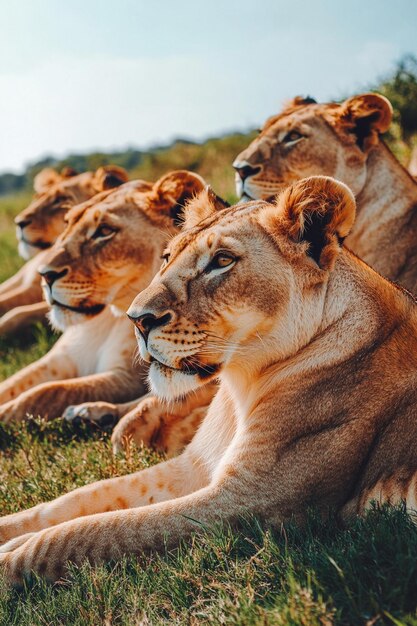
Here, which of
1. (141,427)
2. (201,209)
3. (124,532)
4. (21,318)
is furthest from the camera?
(21,318)

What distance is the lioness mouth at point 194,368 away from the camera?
3324 millimetres

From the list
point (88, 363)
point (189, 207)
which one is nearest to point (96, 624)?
point (189, 207)

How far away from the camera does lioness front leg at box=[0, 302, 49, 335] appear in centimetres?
776

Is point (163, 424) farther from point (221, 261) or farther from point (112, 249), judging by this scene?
point (221, 261)

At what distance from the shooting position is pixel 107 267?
538 cm

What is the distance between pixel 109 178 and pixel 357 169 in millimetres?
1917

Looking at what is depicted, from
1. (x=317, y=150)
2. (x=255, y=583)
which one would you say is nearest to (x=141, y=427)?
(x=255, y=583)

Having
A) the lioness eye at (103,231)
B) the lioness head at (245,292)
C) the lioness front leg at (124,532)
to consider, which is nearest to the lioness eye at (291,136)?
the lioness eye at (103,231)

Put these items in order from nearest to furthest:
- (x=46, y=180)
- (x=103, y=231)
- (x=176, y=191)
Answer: (x=176, y=191) < (x=103, y=231) < (x=46, y=180)

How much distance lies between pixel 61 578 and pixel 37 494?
1.09m

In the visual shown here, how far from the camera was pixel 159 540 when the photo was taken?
10.3 feet

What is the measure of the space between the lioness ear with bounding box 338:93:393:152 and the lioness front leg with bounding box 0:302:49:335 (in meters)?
3.29

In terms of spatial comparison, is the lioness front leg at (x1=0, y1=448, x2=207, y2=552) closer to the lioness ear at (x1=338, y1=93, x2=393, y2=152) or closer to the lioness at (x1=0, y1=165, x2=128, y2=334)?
the lioness ear at (x1=338, y1=93, x2=393, y2=152)

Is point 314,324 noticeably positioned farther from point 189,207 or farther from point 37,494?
point 37,494
